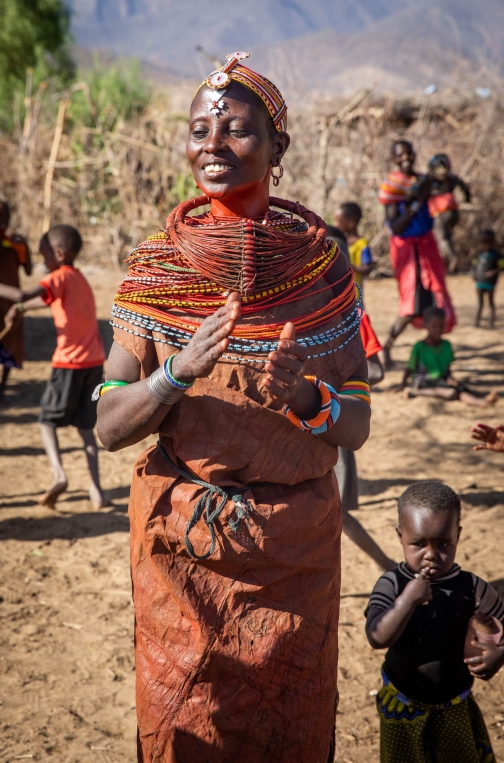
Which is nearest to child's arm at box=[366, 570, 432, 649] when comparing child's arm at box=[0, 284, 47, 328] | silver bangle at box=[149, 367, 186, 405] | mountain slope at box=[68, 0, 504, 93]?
silver bangle at box=[149, 367, 186, 405]

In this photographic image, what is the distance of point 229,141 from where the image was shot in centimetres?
176

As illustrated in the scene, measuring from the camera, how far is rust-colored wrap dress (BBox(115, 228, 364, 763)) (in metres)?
1.75

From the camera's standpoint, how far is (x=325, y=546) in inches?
73.6

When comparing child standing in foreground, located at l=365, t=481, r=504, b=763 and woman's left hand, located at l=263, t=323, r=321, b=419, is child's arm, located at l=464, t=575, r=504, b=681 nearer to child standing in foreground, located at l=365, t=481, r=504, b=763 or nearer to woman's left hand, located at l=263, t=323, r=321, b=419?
child standing in foreground, located at l=365, t=481, r=504, b=763

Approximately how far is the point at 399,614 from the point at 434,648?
0.77 ft

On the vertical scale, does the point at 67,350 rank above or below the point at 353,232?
below

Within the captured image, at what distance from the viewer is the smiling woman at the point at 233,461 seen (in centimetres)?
174

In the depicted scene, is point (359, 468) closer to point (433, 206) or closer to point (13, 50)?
point (433, 206)

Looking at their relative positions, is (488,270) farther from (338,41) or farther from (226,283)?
(338,41)

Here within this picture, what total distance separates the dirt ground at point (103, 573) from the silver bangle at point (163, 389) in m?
1.67

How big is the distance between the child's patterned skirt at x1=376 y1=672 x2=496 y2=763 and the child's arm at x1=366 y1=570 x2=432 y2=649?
266 mm

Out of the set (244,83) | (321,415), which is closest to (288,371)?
(321,415)

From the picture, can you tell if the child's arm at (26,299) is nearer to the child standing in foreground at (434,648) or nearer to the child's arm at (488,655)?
the child standing in foreground at (434,648)

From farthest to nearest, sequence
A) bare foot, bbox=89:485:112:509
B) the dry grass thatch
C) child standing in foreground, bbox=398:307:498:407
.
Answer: the dry grass thatch, child standing in foreground, bbox=398:307:498:407, bare foot, bbox=89:485:112:509
